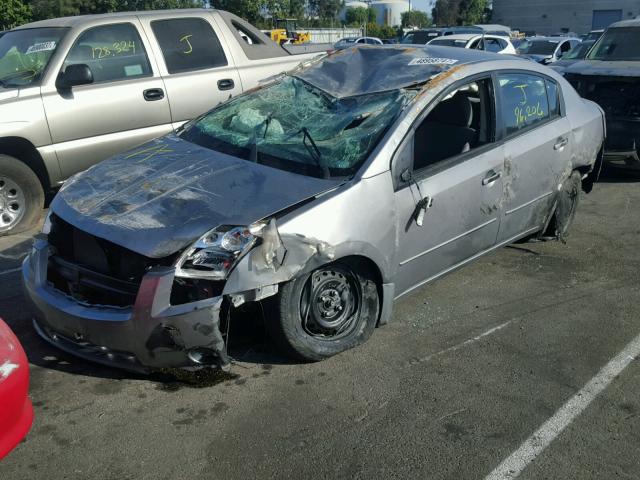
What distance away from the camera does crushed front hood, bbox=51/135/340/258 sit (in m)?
3.41

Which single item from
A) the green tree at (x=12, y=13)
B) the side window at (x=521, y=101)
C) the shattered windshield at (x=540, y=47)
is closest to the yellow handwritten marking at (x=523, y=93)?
the side window at (x=521, y=101)

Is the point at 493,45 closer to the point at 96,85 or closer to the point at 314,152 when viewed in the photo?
the point at 96,85

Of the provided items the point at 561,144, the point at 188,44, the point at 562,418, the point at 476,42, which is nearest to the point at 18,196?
the point at 188,44

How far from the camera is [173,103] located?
268 inches

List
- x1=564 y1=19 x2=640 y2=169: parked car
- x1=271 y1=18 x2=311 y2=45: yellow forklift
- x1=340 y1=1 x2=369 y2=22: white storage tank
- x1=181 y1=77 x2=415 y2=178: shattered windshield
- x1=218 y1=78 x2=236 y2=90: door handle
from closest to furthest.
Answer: x1=181 y1=77 x2=415 y2=178: shattered windshield
x1=218 y1=78 x2=236 y2=90: door handle
x1=564 y1=19 x2=640 y2=169: parked car
x1=271 y1=18 x2=311 y2=45: yellow forklift
x1=340 y1=1 x2=369 y2=22: white storage tank

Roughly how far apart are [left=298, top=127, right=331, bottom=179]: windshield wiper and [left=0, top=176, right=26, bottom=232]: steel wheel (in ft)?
10.3

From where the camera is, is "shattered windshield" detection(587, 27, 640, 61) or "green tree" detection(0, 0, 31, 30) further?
"green tree" detection(0, 0, 31, 30)

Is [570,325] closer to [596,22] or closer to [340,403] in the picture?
[340,403]

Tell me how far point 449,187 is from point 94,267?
216 cm

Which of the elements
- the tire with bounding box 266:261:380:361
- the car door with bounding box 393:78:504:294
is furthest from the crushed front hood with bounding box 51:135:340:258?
the car door with bounding box 393:78:504:294

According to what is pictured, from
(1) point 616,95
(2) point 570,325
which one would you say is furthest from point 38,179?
(1) point 616,95

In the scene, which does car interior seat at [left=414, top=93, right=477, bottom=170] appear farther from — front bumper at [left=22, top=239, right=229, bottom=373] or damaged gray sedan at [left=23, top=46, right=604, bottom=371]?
front bumper at [left=22, top=239, right=229, bottom=373]

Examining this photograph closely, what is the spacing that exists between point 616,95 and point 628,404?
5552 mm

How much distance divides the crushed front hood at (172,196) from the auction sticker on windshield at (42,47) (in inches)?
104
